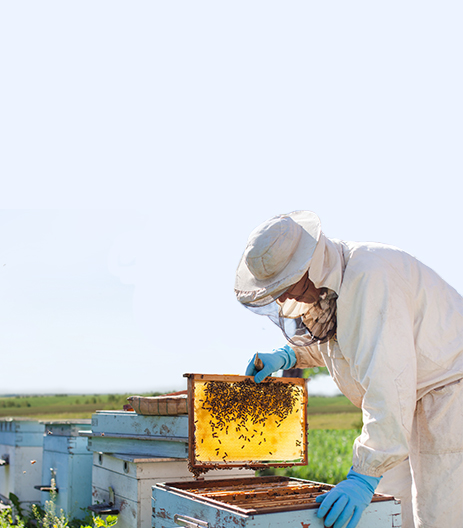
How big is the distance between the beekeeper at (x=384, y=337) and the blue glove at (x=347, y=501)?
0.03ft

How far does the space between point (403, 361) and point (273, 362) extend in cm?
102

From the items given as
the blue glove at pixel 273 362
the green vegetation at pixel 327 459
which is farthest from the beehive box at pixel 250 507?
the green vegetation at pixel 327 459

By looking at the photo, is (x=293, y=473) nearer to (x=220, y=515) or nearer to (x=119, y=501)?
(x=119, y=501)

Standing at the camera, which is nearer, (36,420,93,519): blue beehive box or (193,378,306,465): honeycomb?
(193,378,306,465): honeycomb

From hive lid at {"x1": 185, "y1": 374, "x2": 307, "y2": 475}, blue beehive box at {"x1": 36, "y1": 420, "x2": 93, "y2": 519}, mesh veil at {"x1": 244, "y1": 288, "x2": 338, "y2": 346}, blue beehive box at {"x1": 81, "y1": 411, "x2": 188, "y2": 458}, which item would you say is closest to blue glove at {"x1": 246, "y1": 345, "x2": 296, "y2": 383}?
hive lid at {"x1": 185, "y1": 374, "x2": 307, "y2": 475}

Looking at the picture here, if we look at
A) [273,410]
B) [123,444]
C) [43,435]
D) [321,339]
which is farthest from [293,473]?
[321,339]

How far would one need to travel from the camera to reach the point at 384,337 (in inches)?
94.7

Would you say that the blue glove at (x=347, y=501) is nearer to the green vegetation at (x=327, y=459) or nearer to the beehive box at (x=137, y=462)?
the beehive box at (x=137, y=462)

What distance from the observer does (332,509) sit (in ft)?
7.07

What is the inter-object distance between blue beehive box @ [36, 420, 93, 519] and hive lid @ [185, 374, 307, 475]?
272 centimetres

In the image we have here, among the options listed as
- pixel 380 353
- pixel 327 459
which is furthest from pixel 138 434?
pixel 327 459

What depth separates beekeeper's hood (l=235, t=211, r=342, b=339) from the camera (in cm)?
257

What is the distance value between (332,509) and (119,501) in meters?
2.53

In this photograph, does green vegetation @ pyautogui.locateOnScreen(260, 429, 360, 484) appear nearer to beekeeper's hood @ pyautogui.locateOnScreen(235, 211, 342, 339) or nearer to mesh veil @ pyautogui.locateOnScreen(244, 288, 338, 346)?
mesh veil @ pyautogui.locateOnScreen(244, 288, 338, 346)
